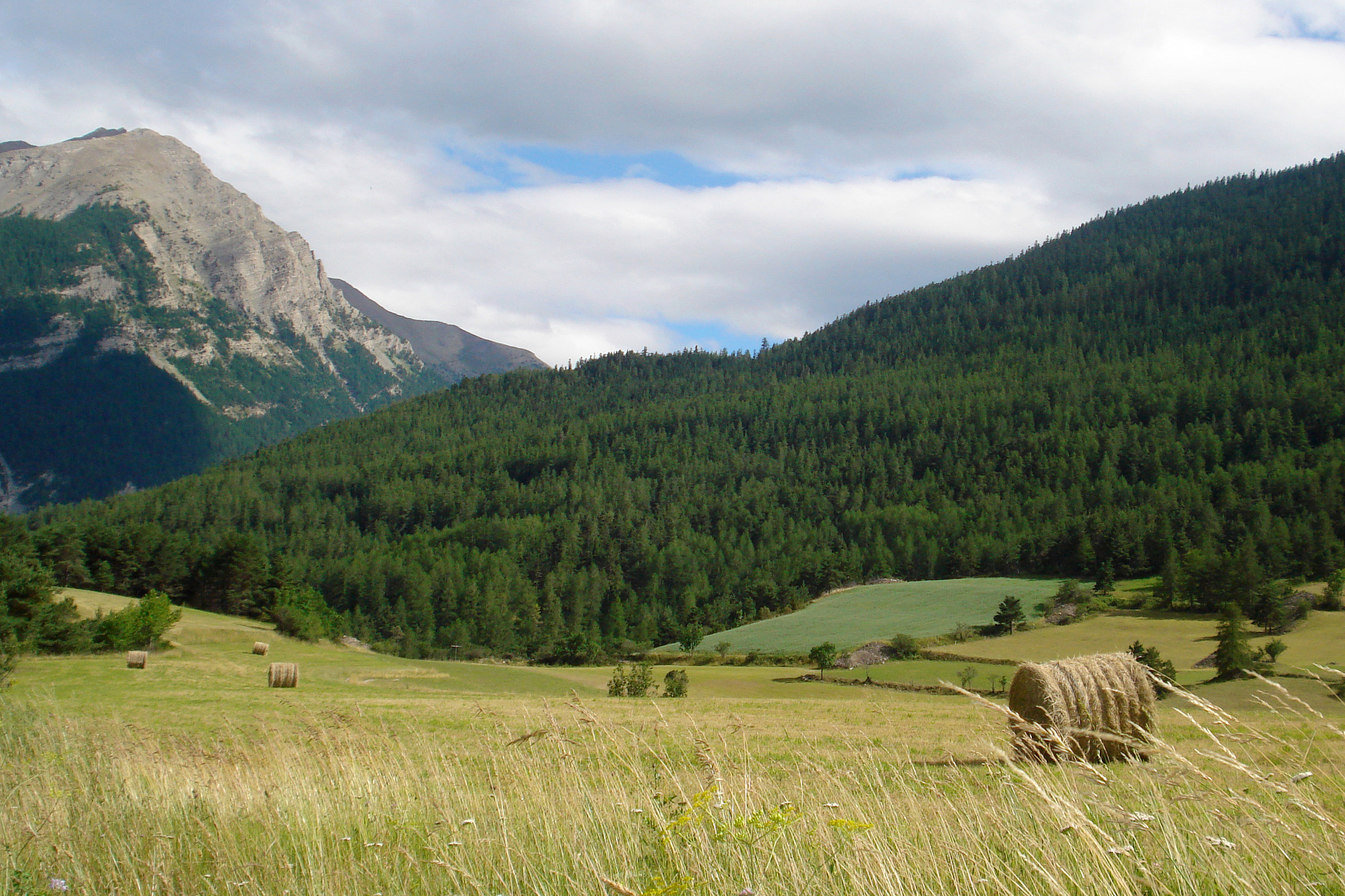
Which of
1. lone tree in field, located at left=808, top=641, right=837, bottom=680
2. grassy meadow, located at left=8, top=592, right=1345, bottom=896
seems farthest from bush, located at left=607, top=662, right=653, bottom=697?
grassy meadow, located at left=8, top=592, right=1345, bottom=896

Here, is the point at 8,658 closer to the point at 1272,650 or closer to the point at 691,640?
the point at 1272,650

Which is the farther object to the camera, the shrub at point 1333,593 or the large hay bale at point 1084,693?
the shrub at point 1333,593

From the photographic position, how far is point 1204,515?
97750 mm

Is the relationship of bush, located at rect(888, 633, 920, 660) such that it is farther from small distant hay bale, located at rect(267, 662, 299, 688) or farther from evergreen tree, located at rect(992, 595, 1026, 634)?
small distant hay bale, located at rect(267, 662, 299, 688)

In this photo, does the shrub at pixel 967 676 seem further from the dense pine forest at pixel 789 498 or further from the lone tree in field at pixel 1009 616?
the dense pine forest at pixel 789 498

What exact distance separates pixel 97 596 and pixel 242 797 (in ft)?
179

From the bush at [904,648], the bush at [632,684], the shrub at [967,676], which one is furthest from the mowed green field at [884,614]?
the bush at [632,684]

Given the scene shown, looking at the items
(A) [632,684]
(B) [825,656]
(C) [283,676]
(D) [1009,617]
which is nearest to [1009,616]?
(D) [1009,617]

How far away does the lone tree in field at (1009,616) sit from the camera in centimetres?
6600

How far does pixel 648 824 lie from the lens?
4645 mm

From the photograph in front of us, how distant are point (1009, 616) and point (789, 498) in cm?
7782

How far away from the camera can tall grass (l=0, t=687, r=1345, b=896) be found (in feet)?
11.3

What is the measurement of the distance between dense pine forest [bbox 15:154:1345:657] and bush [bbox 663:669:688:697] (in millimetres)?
42418

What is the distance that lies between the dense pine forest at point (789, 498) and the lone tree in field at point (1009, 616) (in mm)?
14570
